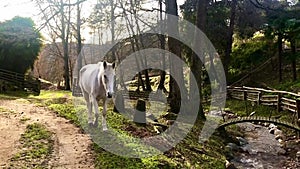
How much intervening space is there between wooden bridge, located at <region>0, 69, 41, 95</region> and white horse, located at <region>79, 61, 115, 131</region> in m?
12.7

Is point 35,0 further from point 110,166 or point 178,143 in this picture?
point 178,143

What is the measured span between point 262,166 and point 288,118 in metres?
4.75

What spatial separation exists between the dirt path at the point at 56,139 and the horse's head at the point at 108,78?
3.81 feet

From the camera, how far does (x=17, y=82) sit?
2005cm

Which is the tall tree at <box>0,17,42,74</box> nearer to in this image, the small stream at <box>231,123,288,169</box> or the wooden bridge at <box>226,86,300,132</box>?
the wooden bridge at <box>226,86,300,132</box>

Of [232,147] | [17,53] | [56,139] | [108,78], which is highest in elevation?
[17,53]

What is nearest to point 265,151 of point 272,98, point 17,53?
point 272,98

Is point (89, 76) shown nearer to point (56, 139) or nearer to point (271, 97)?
point (56, 139)

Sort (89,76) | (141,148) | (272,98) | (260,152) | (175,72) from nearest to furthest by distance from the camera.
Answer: (141,148), (89,76), (260,152), (175,72), (272,98)

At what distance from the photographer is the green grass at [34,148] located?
5.53 meters

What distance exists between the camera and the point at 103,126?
6.96 m

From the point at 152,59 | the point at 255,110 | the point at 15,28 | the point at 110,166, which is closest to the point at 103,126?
the point at 110,166

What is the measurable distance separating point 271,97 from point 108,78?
10.7 meters

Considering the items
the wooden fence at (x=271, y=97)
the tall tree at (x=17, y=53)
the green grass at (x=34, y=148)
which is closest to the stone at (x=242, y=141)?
the wooden fence at (x=271, y=97)
